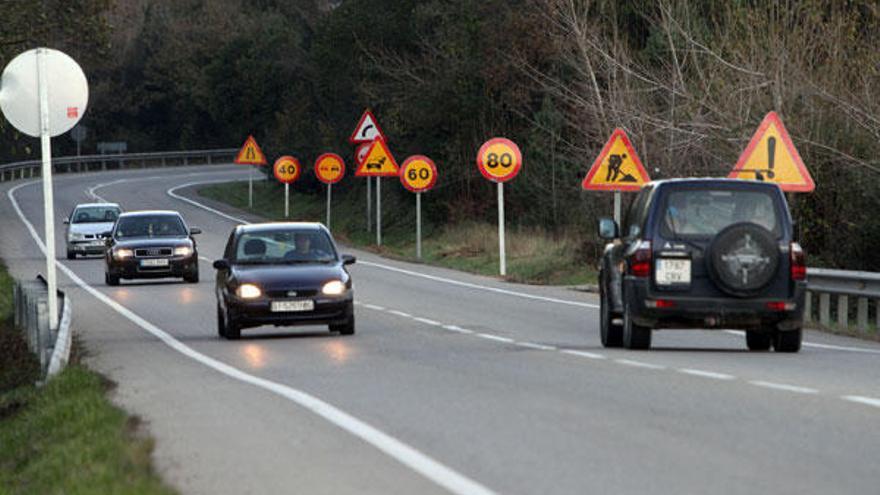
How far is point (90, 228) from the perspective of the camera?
1972 inches

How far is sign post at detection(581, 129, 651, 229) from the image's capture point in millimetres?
30547

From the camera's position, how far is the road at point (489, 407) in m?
10.3

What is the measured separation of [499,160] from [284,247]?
14.5 meters

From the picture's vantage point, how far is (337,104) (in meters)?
68.8

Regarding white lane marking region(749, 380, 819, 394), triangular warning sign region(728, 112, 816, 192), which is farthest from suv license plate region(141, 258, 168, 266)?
white lane marking region(749, 380, 819, 394)

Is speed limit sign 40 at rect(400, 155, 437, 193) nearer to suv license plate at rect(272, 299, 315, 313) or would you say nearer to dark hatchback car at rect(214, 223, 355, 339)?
dark hatchback car at rect(214, 223, 355, 339)

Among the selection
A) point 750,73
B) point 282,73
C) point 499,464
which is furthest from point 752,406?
point 282,73

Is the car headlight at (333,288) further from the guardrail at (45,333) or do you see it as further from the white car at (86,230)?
the white car at (86,230)

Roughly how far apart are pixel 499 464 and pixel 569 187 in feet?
114

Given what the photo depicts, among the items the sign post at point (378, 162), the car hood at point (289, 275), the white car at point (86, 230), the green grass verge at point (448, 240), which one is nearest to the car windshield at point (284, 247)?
the car hood at point (289, 275)

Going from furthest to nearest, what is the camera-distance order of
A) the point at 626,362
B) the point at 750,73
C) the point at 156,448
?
1. the point at 750,73
2. the point at 626,362
3. the point at 156,448

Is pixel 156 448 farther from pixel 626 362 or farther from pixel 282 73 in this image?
pixel 282 73

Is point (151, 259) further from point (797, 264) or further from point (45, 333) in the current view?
point (797, 264)

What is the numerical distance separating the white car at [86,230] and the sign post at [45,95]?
30878 millimetres
